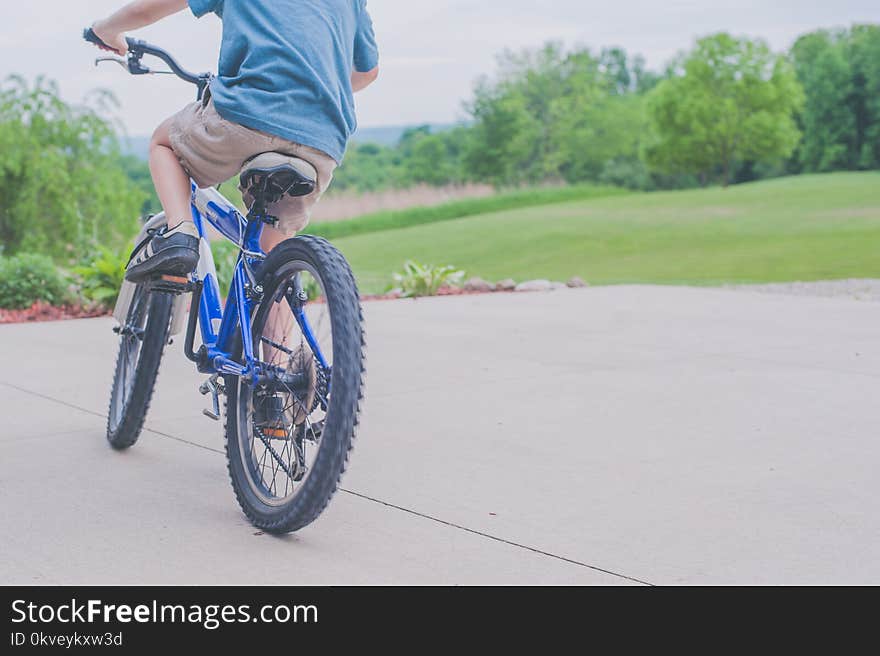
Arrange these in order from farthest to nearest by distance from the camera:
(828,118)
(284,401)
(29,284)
A: (828,118) → (29,284) → (284,401)

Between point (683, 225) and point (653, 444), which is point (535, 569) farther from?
point (683, 225)

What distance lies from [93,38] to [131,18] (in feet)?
0.88

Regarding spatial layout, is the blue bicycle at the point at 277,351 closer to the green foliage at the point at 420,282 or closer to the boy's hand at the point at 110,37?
the boy's hand at the point at 110,37

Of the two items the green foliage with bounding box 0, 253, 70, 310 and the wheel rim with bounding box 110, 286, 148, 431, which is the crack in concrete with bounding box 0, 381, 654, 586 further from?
the green foliage with bounding box 0, 253, 70, 310

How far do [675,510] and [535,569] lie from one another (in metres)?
0.77

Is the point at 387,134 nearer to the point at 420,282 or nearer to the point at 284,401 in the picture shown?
the point at 420,282

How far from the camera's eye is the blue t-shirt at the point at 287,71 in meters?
3.36

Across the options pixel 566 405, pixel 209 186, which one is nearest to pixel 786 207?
pixel 566 405

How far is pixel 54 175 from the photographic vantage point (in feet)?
46.2

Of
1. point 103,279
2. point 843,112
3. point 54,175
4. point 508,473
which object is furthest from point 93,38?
point 843,112

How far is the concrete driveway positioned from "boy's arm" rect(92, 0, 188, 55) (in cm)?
160

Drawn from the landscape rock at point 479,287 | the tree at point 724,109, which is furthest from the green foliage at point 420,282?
the tree at point 724,109

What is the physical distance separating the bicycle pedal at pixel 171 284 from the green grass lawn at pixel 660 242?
9491 millimetres

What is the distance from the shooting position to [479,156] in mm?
75750
